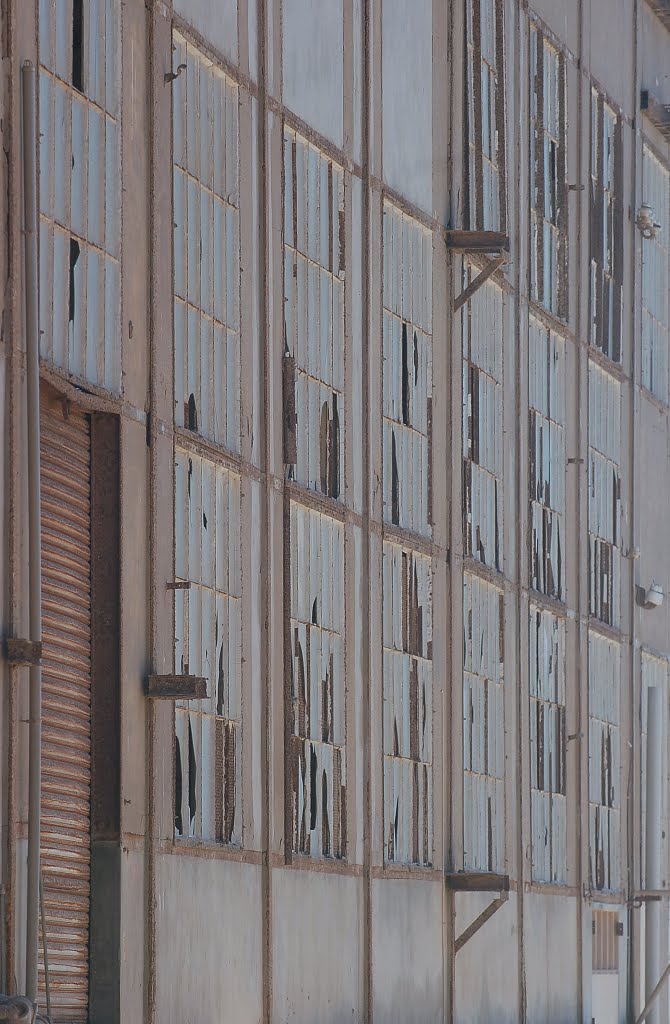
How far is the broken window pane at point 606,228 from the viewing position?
2709cm

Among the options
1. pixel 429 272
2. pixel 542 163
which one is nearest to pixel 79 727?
pixel 429 272

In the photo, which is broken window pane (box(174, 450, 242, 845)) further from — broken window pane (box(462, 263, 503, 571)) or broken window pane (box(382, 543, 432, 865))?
broken window pane (box(462, 263, 503, 571))

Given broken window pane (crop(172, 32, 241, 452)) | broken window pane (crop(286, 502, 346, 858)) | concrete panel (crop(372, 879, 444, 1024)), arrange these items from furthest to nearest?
1. concrete panel (crop(372, 879, 444, 1024))
2. broken window pane (crop(286, 502, 346, 858))
3. broken window pane (crop(172, 32, 241, 452))

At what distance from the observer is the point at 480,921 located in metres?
21.1

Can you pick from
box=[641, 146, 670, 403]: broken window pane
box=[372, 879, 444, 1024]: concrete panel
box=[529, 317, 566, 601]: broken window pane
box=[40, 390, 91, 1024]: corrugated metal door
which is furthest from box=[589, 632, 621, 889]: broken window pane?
box=[40, 390, 91, 1024]: corrugated metal door

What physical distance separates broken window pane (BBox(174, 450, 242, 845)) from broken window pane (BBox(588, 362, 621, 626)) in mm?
11316

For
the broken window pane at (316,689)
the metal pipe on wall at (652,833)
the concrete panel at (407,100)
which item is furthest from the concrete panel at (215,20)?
the metal pipe on wall at (652,833)

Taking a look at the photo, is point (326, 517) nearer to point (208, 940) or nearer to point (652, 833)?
point (208, 940)

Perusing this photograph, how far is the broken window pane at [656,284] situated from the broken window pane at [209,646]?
1468 cm

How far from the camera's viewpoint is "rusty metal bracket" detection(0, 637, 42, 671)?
1215cm

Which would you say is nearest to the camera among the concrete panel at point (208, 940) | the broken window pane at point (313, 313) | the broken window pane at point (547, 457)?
the concrete panel at point (208, 940)

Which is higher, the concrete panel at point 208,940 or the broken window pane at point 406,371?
the broken window pane at point 406,371

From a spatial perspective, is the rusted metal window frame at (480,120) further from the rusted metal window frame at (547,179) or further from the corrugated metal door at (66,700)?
the corrugated metal door at (66,700)

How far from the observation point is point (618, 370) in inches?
1105
